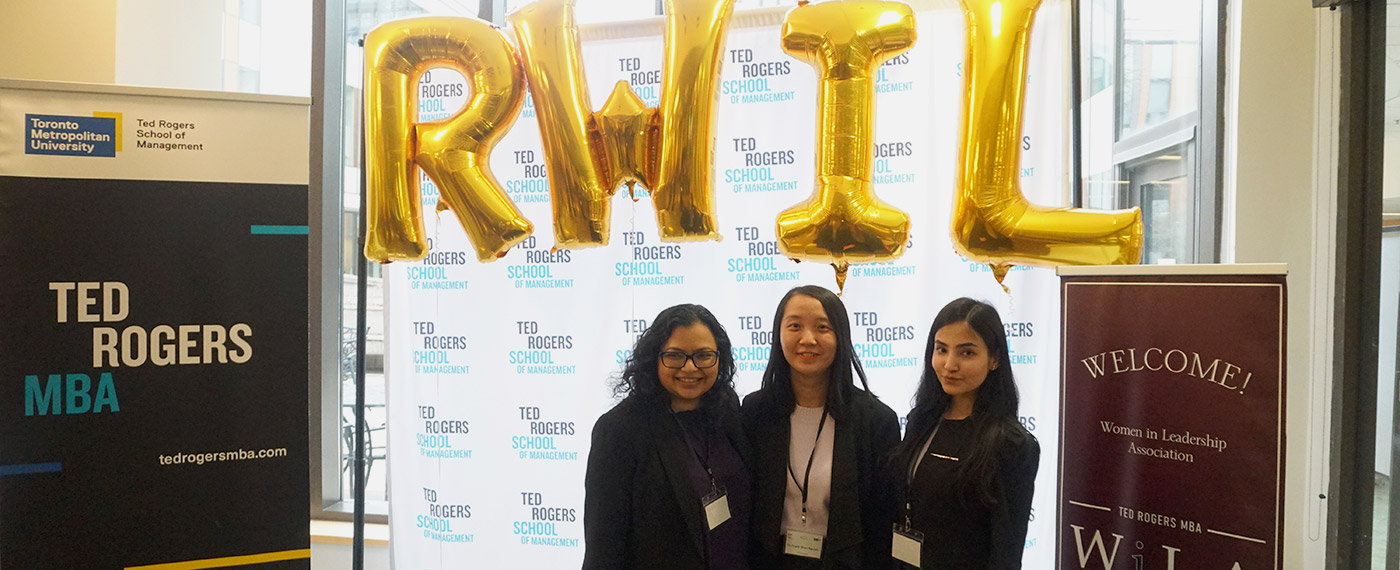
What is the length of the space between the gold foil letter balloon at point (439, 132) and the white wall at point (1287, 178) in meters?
2.07

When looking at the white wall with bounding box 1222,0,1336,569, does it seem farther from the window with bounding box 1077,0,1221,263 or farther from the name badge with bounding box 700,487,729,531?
the name badge with bounding box 700,487,729,531

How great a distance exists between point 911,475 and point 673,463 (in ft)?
1.69

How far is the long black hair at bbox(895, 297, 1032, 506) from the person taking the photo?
1579 millimetres

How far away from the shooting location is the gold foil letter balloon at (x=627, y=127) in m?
2.08

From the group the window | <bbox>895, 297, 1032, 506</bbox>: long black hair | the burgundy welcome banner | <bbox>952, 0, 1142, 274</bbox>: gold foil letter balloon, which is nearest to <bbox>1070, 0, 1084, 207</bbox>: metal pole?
the window

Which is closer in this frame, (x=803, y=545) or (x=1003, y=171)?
(x=803, y=545)

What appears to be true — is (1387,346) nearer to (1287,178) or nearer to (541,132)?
(1287,178)

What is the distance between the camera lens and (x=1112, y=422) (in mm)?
1655

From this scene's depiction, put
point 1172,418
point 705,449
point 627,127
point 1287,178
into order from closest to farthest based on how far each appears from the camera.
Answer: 1. point 1172,418
2. point 705,449
3. point 627,127
4. point 1287,178

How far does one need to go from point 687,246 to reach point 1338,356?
5.97 ft

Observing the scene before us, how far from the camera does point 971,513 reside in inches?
62.7

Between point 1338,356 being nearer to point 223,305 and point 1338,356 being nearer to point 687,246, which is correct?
point 687,246

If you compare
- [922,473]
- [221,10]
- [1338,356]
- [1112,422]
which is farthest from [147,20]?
[1338,356]

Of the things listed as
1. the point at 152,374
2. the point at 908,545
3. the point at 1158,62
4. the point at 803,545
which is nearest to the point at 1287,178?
the point at 1158,62
